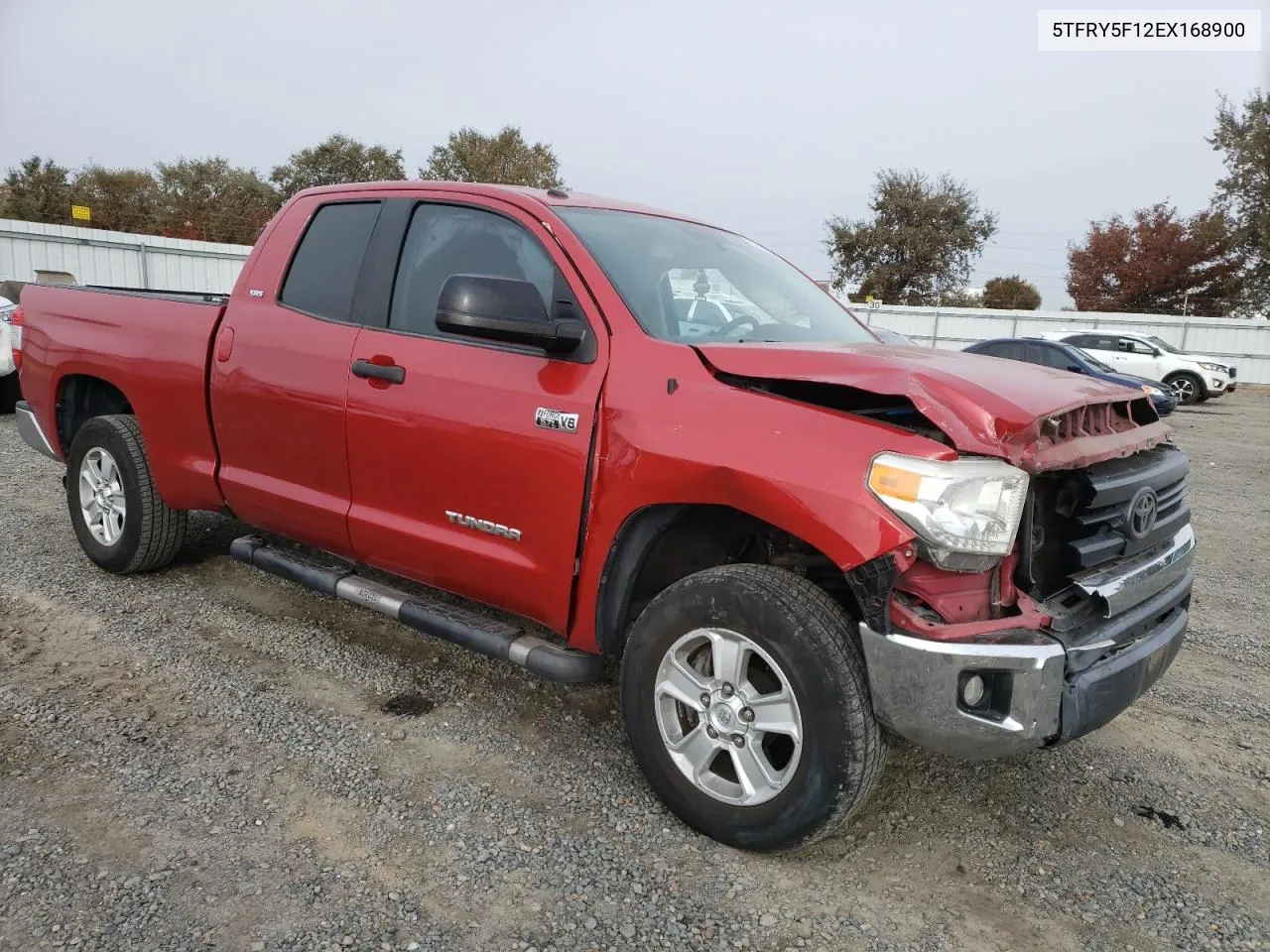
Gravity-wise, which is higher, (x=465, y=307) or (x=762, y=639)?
(x=465, y=307)

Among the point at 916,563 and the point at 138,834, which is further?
the point at 138,834

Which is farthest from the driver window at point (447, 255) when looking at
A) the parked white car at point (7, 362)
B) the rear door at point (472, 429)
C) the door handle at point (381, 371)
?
the parked white car at point (7, 362)

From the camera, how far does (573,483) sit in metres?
2.76

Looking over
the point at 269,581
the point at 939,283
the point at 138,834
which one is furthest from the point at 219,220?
the point at 138,834

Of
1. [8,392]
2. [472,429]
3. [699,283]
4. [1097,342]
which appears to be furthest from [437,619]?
[1097,342]

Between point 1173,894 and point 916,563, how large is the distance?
1242 mm

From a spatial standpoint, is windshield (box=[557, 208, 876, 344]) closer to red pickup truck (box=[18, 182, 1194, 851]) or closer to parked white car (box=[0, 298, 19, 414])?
red pickup truck (box=[18, 182, 1194, 851])

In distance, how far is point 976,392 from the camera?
2332mm

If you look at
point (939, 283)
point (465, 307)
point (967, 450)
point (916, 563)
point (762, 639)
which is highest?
point (939, 283)

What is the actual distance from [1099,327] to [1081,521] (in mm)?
27959

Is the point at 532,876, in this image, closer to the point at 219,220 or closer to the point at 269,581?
the point at 269,581

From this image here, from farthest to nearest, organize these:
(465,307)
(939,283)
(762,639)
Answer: (939,283) < (465,307) < (762,639)

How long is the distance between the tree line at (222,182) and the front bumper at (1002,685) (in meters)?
35.1

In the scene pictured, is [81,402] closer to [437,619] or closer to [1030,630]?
[437,619]
